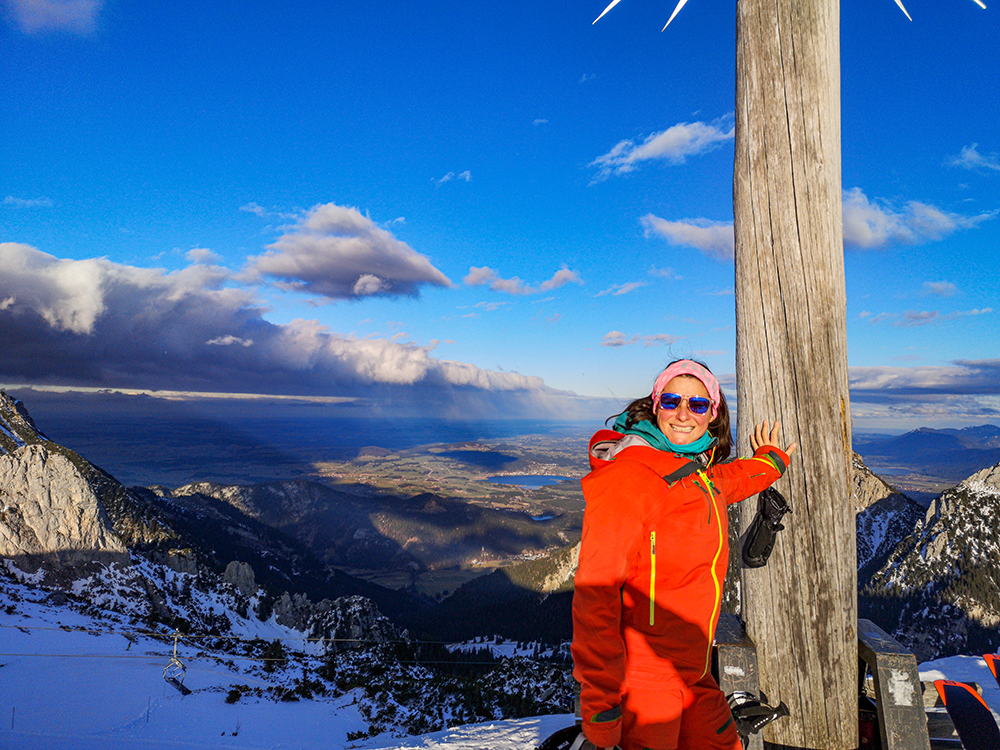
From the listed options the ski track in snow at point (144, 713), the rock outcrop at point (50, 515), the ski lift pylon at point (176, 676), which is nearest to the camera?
the ski track in snow at point (144, 713)

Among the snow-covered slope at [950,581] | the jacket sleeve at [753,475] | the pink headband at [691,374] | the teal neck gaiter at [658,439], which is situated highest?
the pink headband at [691,374]

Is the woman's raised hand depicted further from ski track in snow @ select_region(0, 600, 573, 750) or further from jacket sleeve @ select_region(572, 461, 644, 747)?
ski track in snow @ select_region(0, 600, 573, 750)

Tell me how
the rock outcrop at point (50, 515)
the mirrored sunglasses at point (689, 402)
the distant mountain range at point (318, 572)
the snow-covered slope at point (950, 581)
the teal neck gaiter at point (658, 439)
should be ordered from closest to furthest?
the teal neck gaiter at point (658, 439)
the mirrored sunglasses at point (689, 402)
the snow-covered slope at point (950, 581)
the distant mountain range at point (318, 572)
the rock outcrop at point (50, 515)

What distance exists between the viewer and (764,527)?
9.20 feet

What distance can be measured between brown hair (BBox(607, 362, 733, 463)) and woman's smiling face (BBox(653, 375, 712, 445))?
11 centimetres

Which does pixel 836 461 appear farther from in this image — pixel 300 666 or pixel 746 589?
pixel 300 666

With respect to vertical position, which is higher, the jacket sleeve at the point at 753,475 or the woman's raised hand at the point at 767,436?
the woman's raised hand at the point at 767,436

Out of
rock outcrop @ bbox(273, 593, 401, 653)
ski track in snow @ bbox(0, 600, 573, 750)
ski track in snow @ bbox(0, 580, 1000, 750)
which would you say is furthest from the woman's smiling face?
rock outcrop @ bbox(273, 593, 401, 653)

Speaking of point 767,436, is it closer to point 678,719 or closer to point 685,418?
point 685,418

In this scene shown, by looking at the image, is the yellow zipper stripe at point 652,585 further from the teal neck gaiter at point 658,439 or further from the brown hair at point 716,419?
the brown hair at point 716,419

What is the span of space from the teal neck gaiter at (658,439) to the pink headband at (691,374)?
17 centimetres

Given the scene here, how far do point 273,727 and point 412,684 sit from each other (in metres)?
29.2

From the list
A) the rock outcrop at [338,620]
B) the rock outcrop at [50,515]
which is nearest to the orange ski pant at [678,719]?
the rock outcrop at [338,620]

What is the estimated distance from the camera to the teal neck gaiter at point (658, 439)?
2.56 m
